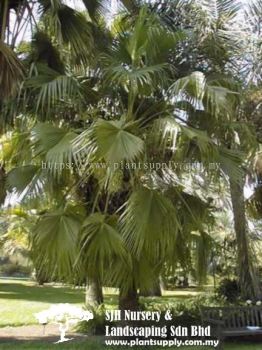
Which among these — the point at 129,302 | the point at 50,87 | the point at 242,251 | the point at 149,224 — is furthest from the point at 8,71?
the point at 242,251

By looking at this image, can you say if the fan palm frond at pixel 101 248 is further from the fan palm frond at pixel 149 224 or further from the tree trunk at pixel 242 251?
the tree trunk at pixel 242 251

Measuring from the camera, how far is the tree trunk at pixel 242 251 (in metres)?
9.64

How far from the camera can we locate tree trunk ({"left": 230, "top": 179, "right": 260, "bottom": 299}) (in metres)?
9.64

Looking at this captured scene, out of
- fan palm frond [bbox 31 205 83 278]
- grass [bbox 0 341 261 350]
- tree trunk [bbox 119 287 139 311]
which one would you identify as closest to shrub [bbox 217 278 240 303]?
grass [bbox 0 341 261 350]

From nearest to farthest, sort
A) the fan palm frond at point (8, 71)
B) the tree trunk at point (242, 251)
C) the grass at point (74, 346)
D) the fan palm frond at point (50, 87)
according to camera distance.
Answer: the fan palm frond at point (8, 71)
the fan palm frond at point (50, 87)
the grass at point (74, 346)
the tree trunk at point (242, 251)

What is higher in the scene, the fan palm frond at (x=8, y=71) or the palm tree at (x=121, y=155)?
the fan palm frond at (x=8, y=71)

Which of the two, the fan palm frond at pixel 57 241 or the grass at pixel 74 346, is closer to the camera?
the fan palm frond at pixel 57 241

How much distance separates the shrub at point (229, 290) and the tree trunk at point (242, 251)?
0.32m

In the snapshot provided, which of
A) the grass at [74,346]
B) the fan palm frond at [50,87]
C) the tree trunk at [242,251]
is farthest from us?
the tree trunk at [242,251]

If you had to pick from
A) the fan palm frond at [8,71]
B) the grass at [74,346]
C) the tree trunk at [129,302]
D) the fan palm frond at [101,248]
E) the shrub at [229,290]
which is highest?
the fan palm frond at [8,71]

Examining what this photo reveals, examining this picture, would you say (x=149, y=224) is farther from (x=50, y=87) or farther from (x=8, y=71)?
(x=8, y=71)

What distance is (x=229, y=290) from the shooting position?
1032cm

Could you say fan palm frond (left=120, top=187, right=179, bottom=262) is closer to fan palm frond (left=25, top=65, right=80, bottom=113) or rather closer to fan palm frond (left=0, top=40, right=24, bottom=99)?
fan palm frond (left=25, top=65, right=80, bottom=113)

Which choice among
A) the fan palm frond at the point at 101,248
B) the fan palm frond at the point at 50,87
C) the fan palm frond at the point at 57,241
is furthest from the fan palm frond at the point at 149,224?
the fan palm frond at the point at 50,87
